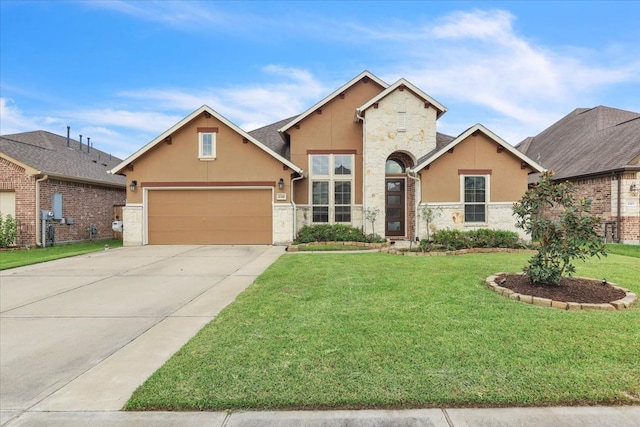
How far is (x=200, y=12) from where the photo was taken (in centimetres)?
1336

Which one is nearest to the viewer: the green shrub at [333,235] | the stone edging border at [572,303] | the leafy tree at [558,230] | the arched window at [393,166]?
the stone edging border at [572,303]

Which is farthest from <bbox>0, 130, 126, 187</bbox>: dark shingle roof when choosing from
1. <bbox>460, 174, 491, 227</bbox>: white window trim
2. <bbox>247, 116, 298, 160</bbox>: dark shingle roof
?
<bbox>460, 174, 491, 227</bbox>: white window trim

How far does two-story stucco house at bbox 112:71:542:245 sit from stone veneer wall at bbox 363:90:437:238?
0.04 m

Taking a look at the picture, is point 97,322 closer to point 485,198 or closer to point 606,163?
point 485,198

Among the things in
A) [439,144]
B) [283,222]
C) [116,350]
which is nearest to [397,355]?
[116,350]

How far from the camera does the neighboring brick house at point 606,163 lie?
14148mm

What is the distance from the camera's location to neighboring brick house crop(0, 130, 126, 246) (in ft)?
45.8

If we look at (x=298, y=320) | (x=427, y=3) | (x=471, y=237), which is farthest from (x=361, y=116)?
(x=298, y=320)

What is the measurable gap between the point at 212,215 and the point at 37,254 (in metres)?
6.22

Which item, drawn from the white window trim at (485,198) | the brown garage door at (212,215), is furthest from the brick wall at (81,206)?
the white window trim at (485,198)

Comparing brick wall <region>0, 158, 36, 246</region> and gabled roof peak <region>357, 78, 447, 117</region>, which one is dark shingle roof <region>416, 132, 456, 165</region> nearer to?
gabled roof peak <region>357, 78, 447, 117</region>

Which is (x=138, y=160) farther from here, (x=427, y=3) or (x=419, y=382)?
(x=419, y=382)

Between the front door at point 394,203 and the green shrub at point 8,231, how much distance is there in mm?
15704

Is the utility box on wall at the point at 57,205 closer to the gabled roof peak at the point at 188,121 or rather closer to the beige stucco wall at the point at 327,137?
the gabled roof peak at the point at 188,121
